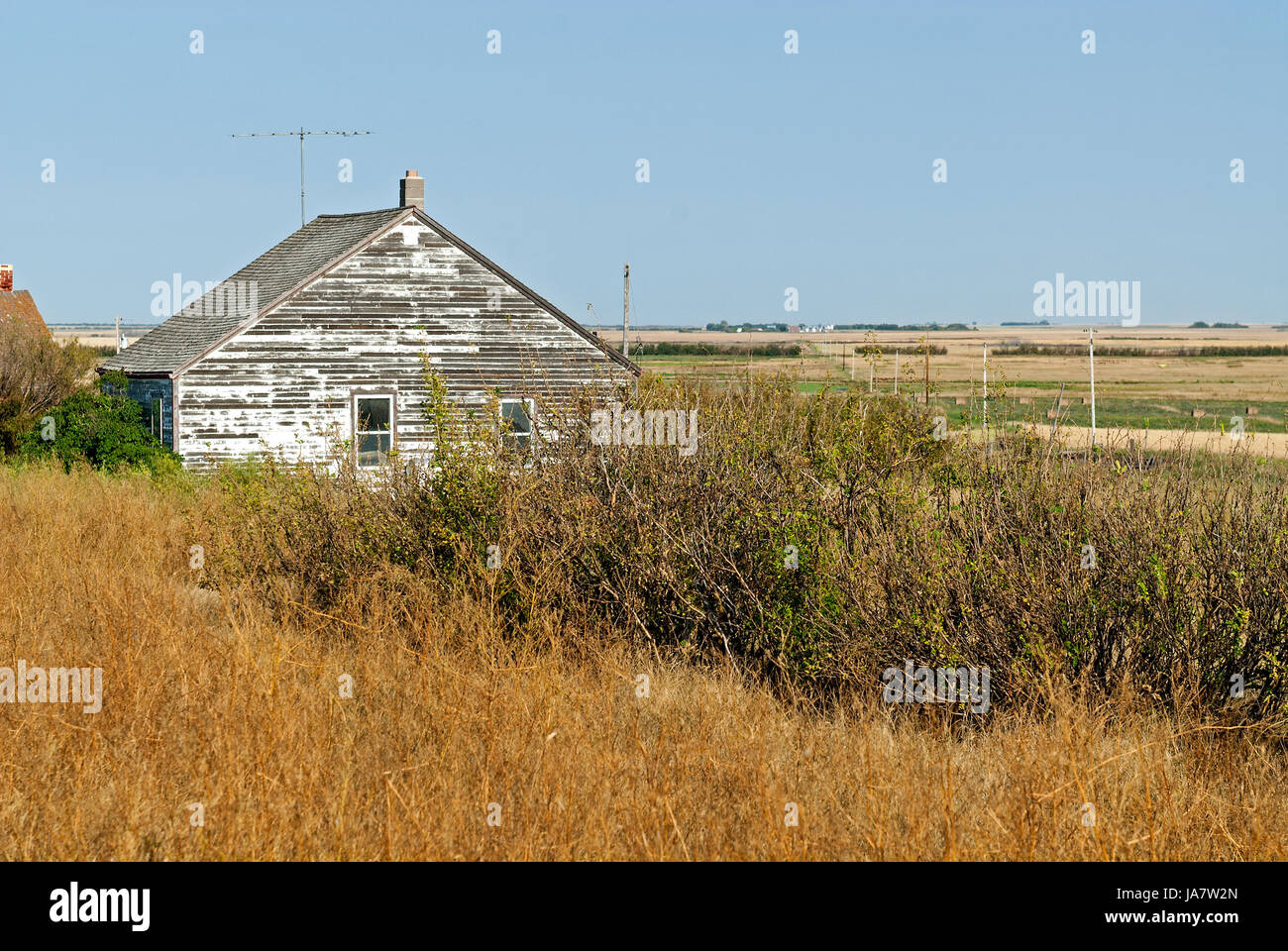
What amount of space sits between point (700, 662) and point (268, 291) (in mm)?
18310

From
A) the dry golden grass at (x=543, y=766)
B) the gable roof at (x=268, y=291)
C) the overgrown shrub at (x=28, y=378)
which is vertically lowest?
the dry golden grass at (x=543, y=766)

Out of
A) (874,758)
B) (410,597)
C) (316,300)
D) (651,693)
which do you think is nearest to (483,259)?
(316,300)

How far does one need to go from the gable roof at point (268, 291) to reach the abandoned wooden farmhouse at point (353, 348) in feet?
0.15

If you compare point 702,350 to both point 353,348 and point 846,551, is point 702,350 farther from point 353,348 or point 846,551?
point 846,551

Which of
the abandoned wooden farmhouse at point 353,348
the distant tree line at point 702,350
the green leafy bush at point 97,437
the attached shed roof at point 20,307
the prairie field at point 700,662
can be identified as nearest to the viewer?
the prairie field at point 700,662

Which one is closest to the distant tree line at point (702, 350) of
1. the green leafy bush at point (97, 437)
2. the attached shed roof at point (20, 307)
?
the green leafy bush at point (97, 437)

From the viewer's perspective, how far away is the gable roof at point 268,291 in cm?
2278

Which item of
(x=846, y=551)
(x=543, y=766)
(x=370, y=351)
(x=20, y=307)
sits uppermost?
(x=20, y=307)

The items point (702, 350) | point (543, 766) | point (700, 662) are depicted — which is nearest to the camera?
point (543, 766)

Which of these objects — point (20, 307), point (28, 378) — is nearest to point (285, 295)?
point (28, 378)

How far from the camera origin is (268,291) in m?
23.6

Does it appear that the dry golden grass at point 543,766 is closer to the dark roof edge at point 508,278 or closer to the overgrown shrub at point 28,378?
the dark roof edge at point 508,278

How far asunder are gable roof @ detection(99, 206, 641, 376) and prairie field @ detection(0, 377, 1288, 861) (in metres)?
13.3
